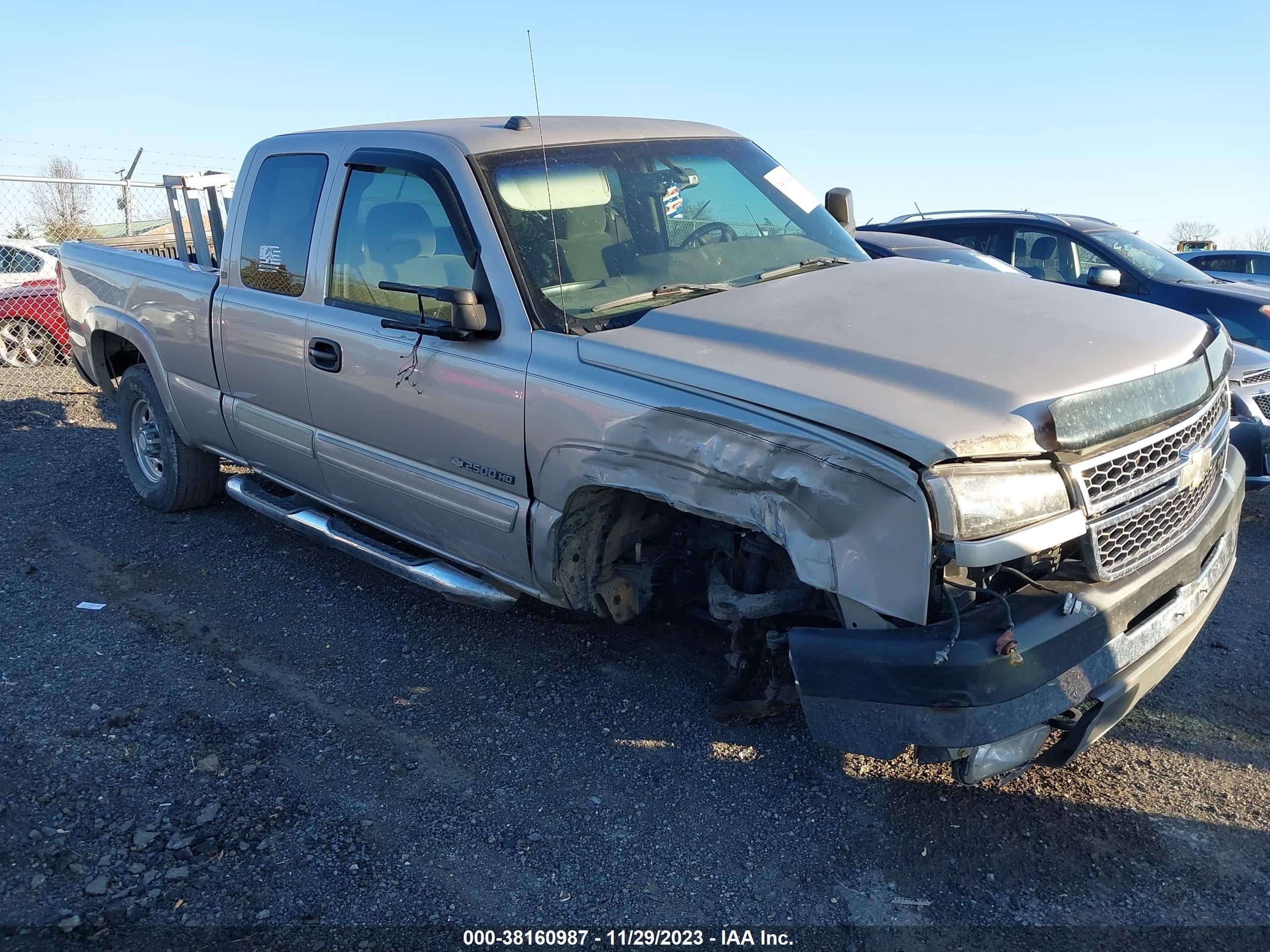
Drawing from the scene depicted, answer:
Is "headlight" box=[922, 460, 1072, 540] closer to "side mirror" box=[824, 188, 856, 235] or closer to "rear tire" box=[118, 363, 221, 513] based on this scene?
"side mirror" box=[824, 188, 856, 235]

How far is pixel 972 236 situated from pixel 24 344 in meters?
10.0

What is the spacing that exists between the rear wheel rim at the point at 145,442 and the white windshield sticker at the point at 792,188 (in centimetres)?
404

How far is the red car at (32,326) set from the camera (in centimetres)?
1074

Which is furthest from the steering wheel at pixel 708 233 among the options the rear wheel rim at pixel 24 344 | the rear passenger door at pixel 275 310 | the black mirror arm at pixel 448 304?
the rear wheel rim at pixel 24 344

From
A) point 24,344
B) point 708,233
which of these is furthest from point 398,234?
point 24,344

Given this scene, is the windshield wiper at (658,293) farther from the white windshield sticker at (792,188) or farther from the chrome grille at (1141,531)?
the chrome grille at (1141,531)

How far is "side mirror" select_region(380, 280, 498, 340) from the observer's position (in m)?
3.40

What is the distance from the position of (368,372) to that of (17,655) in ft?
6.63

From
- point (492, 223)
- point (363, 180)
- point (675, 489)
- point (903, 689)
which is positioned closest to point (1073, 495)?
point (903, 689)

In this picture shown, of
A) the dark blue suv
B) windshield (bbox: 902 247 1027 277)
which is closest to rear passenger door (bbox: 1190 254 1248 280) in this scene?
the dark blue suv

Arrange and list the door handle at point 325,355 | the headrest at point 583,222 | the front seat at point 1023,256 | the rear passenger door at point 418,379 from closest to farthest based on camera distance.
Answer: the rear passenger door at point 418,379 → the headrest at point 583,222 → the door handle at point 325,355 → the front seat at point 1023,256

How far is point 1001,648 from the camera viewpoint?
2428 millimetres

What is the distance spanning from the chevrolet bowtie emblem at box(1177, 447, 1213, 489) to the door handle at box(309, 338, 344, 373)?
306 centimetres

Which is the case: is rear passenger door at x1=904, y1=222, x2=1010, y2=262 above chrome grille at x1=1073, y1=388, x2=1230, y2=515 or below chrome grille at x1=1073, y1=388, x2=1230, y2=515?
below
